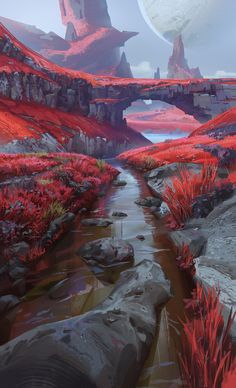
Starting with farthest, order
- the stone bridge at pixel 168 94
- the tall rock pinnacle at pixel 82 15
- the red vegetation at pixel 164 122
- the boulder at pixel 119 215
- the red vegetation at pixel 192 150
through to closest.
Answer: the tall rock pinnacle at pixel 82 15, the red vegetation at pixel 164 122, the stone bridge at pixel 168 94, the red vegetation at pixel 192 150, the boulder at pixel 119 215

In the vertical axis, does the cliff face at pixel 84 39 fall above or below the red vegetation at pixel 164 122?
above

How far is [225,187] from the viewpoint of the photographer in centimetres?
433

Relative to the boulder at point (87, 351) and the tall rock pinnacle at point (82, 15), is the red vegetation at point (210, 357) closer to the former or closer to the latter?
the boulder at point (87, 351)

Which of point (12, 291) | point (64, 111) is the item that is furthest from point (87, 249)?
point (64, 111)

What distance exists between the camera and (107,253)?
329 centimetres

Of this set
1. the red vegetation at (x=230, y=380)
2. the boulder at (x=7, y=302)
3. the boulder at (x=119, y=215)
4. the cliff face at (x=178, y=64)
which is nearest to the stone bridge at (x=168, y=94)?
the boulder at (x=119, y=215)

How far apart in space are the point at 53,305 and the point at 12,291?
1.71 ft

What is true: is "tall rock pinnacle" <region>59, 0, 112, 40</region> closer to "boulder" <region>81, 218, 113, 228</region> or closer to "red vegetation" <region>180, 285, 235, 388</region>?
"boulder" <region>81, 218, 113, 228</region>

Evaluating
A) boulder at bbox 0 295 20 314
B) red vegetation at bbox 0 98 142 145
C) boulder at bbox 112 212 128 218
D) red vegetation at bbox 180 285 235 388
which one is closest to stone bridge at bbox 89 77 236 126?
red vegetation at bbox 0 98 142 145

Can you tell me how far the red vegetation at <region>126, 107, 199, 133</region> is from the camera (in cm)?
3556

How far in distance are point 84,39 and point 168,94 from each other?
28543mm

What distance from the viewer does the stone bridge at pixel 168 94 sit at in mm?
20797

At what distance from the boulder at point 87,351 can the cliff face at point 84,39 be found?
45.1 meters

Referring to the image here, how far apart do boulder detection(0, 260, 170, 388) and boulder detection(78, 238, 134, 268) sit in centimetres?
108
